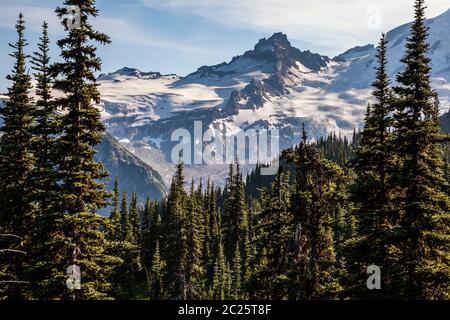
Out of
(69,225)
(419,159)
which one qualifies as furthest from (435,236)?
(69,225)

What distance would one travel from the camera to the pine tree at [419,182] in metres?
20.9

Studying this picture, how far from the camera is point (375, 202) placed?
950 inches

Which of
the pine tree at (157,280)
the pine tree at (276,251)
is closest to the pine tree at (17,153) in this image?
the pine tree at (276,251)

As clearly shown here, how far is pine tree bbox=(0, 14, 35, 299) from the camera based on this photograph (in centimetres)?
2675

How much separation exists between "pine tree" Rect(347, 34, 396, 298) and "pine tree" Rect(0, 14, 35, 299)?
1701 cm

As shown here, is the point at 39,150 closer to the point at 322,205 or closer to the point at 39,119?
the point at 39,119

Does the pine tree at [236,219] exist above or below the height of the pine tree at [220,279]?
above

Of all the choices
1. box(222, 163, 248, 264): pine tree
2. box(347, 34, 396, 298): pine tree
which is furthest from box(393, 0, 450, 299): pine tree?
box(222, 163, 248, 264): pine tree

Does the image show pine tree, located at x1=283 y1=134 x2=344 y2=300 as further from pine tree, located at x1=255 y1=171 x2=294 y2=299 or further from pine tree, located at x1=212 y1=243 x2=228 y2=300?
pine tree, located at x1=212 y1=243 x2=228 y2=300

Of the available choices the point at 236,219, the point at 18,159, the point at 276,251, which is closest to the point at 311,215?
the point at 276,251

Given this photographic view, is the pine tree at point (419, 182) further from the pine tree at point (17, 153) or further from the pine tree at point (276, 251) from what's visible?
the pine tree at point (17, 153)

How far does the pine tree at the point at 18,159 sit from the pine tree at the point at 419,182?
18680 mm

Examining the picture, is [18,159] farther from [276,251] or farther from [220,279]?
[220,279]

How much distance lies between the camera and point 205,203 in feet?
391
